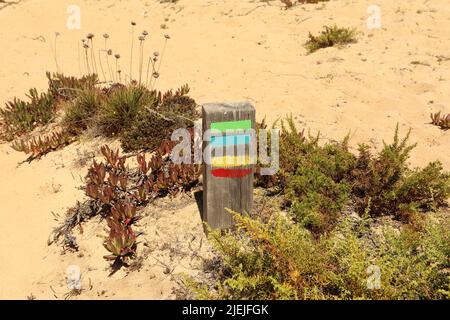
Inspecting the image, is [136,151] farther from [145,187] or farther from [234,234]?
[234,234]

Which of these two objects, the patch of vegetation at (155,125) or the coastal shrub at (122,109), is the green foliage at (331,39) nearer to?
the patch of vegetation at (155,125)

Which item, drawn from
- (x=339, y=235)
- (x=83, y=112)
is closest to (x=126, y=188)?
(x=83, y=112)

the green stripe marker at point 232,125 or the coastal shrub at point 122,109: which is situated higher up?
the green stripe marker at point 232,125

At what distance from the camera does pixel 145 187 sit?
15.2 feet

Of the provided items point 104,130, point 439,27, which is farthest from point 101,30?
point 439,27

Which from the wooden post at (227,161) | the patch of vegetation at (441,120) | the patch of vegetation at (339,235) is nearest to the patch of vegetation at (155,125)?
the patch of vegetation at (339,235)

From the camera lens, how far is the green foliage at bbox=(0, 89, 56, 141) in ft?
21.6

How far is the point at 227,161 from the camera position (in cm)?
365

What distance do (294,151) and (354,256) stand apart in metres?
1.92

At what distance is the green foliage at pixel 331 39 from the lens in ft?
28.5

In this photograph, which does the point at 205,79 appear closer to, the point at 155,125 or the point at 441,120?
the point at 155,125

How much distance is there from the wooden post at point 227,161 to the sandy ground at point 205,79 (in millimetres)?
474
